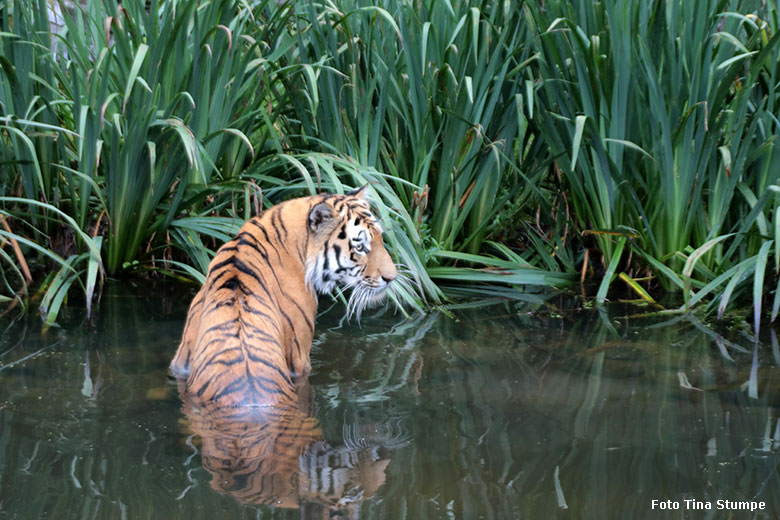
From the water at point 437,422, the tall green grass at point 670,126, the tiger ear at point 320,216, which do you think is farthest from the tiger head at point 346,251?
the tall green grass at point 670,126

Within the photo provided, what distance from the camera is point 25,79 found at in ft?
14.1

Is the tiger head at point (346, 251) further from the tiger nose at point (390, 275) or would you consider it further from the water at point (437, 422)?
the water at point (437, 422)

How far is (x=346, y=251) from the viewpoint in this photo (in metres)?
3.47

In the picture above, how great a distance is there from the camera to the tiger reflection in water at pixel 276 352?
2.45 metres

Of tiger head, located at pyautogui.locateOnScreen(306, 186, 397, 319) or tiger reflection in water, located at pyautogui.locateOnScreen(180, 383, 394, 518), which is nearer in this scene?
tiger reflection in water, located at pyautogui.locateOnScreen(180, 383, 394, 518)

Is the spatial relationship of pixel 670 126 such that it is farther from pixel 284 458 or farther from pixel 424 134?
pixel 284 458

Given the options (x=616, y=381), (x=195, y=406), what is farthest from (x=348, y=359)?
(x=616, y=381)

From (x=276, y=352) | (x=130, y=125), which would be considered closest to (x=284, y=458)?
(x=276, y=352)

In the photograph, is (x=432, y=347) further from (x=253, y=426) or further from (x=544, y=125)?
(x=544, y=125)

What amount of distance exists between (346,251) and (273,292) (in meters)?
0.36

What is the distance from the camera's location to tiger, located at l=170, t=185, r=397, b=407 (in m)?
2.99

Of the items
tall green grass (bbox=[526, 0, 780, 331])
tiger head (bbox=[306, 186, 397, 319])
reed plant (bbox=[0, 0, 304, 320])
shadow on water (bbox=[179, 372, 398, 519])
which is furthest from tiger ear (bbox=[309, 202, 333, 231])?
tall green grass (bbox=[526, 0, 780, 331])

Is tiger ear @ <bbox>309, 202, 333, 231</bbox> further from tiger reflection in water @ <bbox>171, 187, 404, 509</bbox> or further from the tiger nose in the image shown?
the tiger nose

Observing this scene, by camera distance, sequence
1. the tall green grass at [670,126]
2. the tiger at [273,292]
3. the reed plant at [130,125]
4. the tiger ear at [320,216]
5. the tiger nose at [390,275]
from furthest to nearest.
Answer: the tall green grass at [670,126] → the reed plant at [130,125] → the tiger nose at [390,275] → the tiger ear at [320,216] → the tiger at [273,292]
